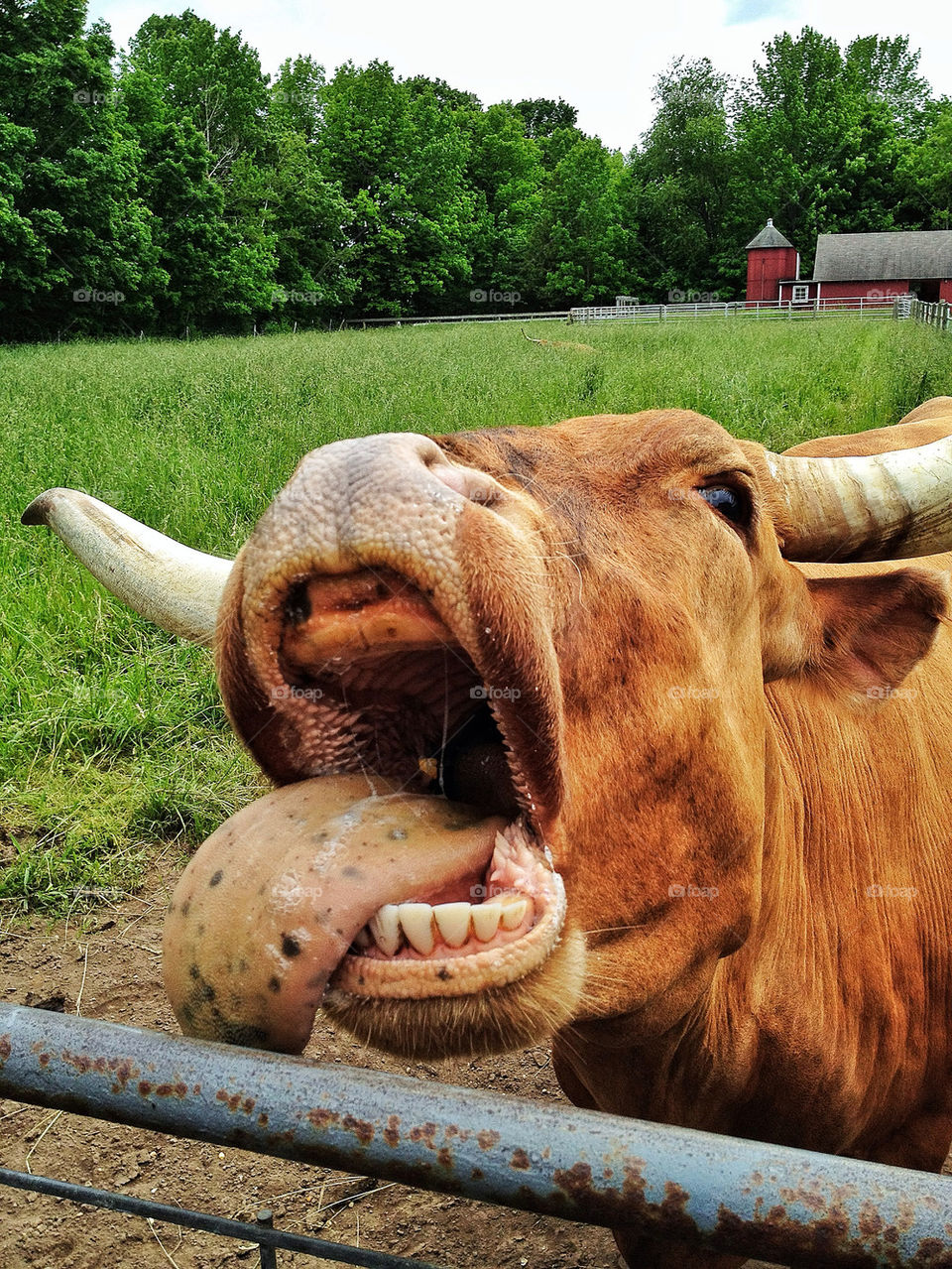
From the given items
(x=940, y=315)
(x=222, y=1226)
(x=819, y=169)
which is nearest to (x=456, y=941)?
(x=222, y=1226)

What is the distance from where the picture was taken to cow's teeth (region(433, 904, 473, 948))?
1358mm

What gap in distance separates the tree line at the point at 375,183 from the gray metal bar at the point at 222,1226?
39405 mm

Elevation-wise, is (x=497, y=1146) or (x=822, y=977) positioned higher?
(x=497, y=1146)

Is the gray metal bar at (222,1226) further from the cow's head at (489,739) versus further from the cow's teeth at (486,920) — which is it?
the cow's teeth at (486,920)

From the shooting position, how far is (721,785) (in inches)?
72.3

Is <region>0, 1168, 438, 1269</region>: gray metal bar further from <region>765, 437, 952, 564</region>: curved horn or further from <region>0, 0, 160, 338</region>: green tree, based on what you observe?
<region>0, 0, 160, 338</region>: green tree

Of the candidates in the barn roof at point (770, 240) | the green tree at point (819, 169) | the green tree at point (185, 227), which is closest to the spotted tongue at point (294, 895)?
the green tree at point (185, 227)

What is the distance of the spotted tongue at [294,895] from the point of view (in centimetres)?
135

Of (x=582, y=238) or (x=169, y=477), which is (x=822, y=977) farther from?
(x=582, y=238)

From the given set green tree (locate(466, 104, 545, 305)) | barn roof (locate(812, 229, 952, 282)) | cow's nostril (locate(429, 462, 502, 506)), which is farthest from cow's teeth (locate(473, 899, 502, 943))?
barn roof (locate(812, 229, 952, 282))

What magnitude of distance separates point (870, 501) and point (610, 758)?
39.5 inches

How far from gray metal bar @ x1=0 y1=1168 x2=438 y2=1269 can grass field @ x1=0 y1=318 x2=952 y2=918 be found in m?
3.20

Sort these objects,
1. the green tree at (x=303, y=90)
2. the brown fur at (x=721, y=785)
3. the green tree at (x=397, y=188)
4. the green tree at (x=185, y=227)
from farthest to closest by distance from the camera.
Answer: the green tree at (x=303, y=90)
the green tree at (x=397, y=188)
the green tree at (x=185, y=227)
the brown fur at (x=721, y=785)

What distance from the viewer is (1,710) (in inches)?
206
